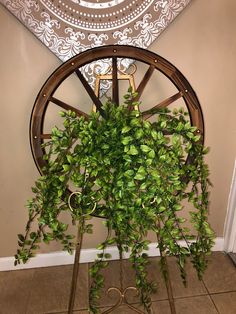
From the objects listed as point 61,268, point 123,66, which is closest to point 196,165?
point 123,66

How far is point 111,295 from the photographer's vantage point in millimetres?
1353

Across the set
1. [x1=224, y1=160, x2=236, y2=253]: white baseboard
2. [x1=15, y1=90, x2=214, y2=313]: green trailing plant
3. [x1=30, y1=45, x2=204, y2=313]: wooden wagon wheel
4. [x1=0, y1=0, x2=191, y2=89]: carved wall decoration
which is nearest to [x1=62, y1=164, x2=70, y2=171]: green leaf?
[x1=15, y1=90, x2=214, y2=313]: green trailing plant

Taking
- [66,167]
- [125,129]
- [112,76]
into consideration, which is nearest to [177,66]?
[112,76]

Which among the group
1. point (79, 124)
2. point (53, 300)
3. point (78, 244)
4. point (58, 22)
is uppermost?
point (58, 22)

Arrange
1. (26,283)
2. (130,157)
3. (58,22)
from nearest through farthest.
A: (130,157), (58,22), (26,283)

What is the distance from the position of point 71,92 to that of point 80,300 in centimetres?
95

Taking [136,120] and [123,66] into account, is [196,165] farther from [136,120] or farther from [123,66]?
[123,66]

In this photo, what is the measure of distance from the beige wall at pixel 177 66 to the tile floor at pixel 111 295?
190 millimetres

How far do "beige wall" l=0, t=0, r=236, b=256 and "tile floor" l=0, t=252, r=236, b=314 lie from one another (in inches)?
7.5

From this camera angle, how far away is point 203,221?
86cm

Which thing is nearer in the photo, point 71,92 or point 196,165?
point 196,165

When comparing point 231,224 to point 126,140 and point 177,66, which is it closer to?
point 177,66

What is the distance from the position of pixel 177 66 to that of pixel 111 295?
1.10 metres

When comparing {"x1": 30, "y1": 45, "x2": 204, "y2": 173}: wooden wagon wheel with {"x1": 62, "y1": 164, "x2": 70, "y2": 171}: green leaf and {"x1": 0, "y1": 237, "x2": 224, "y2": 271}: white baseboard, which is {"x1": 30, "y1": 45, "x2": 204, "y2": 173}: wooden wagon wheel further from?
{"x1": 0, "y1": 237, "x2": 224, "y2": 271}: white baseboard
